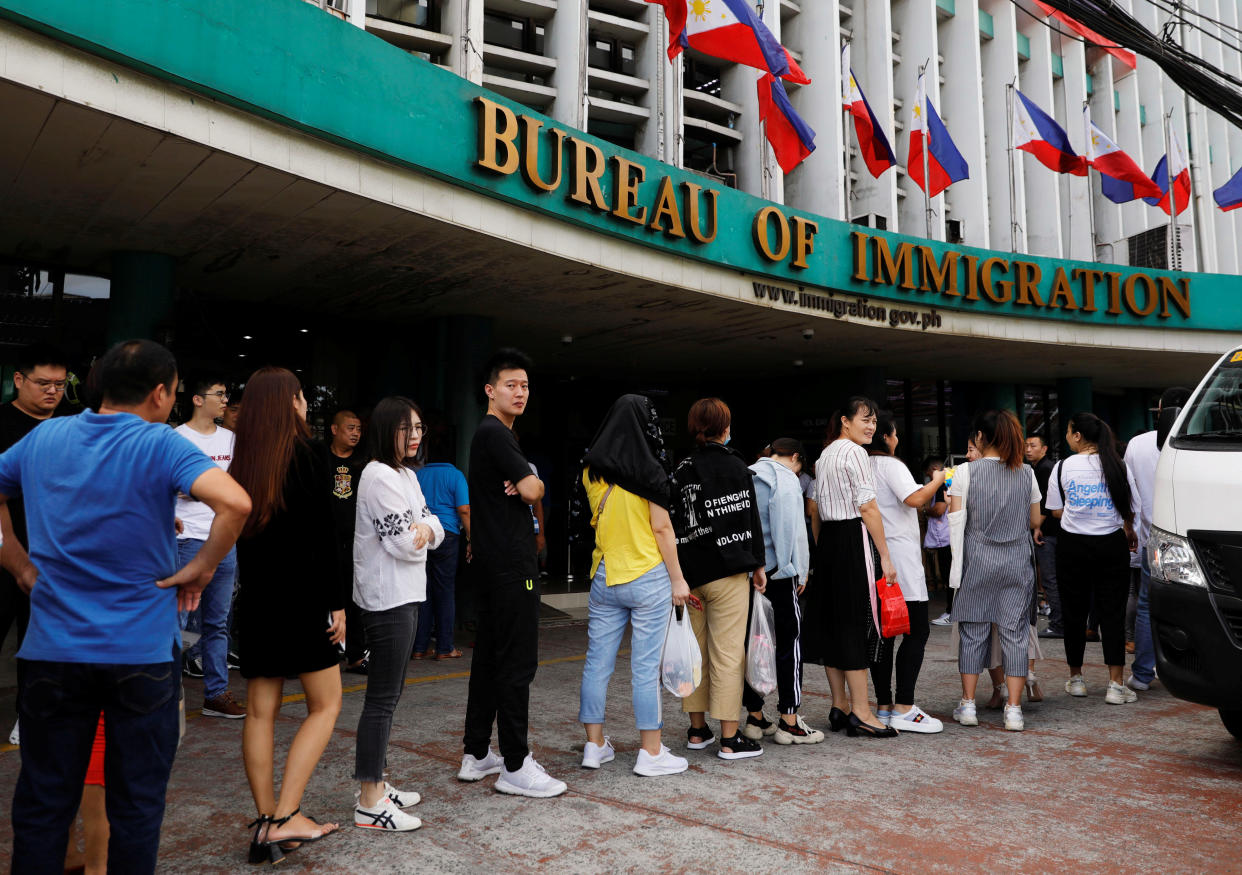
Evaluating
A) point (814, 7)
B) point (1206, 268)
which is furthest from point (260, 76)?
point (1206, 268)

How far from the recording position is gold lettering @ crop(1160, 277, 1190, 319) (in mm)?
14641

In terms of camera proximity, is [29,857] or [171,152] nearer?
[29,857]

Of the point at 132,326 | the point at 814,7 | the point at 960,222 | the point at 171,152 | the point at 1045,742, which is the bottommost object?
the point at 1045,742

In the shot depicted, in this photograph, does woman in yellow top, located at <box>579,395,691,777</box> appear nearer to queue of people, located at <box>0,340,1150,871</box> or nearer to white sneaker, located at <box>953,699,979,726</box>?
queue of people, located at <box>0,340,1150,871</box>

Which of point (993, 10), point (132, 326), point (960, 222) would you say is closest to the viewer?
point (132, 326)

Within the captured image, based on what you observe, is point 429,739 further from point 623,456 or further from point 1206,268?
point 1206,268

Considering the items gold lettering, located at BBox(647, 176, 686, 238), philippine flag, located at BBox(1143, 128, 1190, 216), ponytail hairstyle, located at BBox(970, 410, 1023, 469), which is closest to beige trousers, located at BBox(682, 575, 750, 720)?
ponytail hairstyle, located at BBox(970, 410, 1023, 469)

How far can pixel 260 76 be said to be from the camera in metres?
5.99

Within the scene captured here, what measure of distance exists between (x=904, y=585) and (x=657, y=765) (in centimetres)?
192

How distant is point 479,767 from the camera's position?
411 cm

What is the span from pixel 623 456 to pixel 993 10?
18111mm

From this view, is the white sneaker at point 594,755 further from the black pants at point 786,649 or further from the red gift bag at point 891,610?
the red gift bag at point 891,610

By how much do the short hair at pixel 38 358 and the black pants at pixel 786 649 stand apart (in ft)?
12.9

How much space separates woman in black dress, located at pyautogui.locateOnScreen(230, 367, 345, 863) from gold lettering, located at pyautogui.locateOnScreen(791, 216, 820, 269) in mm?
8624
